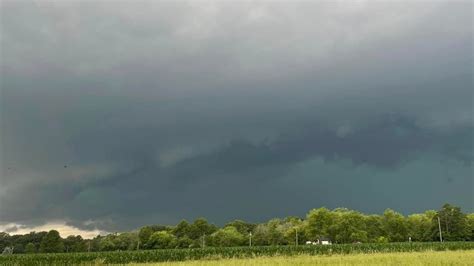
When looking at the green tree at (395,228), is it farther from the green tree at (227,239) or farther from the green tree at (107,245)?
the green tree at (107,245)

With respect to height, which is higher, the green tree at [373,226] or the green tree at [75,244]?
the green tree at [373,226]

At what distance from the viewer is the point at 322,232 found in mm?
111312

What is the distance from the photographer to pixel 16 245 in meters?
172

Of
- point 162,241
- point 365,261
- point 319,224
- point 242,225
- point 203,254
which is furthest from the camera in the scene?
point 242,225

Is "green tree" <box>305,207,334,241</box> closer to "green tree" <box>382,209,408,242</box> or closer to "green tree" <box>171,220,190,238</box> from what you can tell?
"green tree" <box>382,209,408,242</box>

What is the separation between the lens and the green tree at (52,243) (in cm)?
14796

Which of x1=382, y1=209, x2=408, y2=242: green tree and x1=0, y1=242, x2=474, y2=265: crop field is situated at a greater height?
x1=382, y1=209, x2=408, y2=242: green tree

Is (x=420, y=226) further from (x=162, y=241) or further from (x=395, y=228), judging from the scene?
(x=162, y=241)

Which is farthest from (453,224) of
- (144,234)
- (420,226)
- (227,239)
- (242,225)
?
(144,234)

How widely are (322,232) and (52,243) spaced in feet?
306

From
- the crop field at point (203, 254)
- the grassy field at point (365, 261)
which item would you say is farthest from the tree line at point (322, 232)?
the grassy field at point (365, 261)

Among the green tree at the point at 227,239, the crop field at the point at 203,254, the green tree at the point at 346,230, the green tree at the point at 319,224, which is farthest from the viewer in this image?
the green tree at the point at 227,239

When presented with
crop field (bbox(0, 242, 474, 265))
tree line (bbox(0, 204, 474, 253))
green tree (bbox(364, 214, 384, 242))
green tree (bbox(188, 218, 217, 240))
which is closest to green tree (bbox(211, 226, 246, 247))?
tree line (bbox(0, 204, 474, 253))

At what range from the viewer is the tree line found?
112 metres
